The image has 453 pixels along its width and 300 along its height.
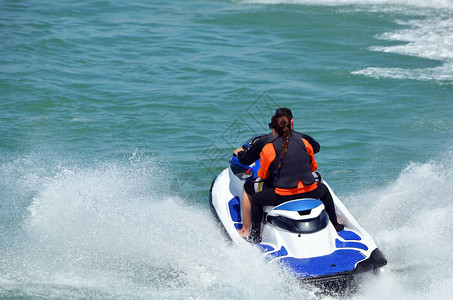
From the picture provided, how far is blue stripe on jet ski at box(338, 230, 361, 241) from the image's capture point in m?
6.56

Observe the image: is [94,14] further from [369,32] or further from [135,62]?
[369,32]

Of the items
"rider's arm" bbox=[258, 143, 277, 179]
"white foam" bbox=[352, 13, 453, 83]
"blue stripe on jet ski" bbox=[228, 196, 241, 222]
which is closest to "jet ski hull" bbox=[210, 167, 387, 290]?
"blue stripe on jet ski" bbox=[228, 196, 241, 222]

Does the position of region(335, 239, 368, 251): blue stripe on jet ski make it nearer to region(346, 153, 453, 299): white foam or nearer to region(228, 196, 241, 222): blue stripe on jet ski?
region(346, 153, 453, 299): white foam

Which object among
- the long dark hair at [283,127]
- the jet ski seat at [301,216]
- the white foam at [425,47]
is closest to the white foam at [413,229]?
the jet ski seat at [301,216]

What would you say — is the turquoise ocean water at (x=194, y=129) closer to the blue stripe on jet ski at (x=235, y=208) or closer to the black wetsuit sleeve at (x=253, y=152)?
the blue stripe on jet ski at (x=235, y=208)

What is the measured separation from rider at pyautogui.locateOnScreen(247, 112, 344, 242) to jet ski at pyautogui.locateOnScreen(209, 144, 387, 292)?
0.34 feet

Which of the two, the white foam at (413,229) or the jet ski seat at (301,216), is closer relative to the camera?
the white foam at (413,229)

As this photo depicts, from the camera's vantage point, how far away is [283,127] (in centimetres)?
618

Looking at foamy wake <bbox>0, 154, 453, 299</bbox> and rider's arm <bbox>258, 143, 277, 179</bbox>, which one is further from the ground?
rider's arm <bbox>258, 143, 277, 179</bbox>

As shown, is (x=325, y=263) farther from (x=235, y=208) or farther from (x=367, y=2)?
(x=367, y=2)

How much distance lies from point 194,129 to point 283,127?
6.05 meters

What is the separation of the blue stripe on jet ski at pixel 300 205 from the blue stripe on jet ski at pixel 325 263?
0.51 m

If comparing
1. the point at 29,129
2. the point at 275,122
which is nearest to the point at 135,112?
the point at 29,129

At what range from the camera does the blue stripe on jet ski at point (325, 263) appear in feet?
→ 19.4
